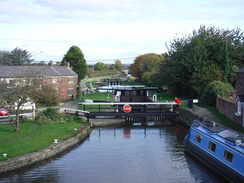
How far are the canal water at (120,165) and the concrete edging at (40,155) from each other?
0.46 metres

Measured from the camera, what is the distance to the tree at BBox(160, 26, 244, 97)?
44750mm

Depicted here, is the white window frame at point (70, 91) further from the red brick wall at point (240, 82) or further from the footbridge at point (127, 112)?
the red brick wall at point (240, 82)

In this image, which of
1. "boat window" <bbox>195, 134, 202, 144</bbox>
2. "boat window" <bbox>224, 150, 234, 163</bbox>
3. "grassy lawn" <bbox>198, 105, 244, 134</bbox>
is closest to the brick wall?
"grassy lawn" <bbox>198, 105, 244, 134</bbox>

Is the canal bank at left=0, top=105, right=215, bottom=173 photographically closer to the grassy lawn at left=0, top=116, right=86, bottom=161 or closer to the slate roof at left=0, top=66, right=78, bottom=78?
the grassy lawn at left=0, top=116, right=86, bottom=161

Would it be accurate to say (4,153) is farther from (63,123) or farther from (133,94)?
(133,94)

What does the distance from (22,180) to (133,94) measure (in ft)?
149

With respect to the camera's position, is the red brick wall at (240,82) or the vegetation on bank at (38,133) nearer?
the vegetation on bank at (38,133)

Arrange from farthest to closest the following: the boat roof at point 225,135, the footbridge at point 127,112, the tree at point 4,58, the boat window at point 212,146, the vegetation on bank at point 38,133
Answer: the tree at point 4,58 < the footbridge at point 127,112 < the vegetation on bank at point 38,133 < the boat window at point 212,146 < the boat roof at point 225,135

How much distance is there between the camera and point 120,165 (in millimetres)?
20562

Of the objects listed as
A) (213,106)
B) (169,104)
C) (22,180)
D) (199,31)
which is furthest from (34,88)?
(199,31)

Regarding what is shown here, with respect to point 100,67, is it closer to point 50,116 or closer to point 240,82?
point 50,116

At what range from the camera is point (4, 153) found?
20.2 m

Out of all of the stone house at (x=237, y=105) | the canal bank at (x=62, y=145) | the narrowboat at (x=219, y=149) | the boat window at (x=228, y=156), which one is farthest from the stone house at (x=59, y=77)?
the boat window at (x=228, y=156)

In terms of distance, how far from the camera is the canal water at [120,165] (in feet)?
60.1
